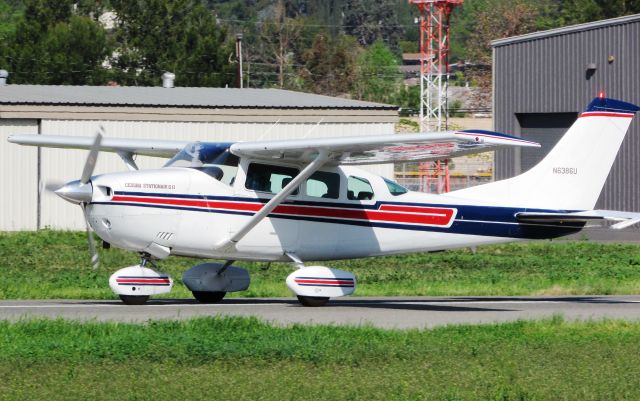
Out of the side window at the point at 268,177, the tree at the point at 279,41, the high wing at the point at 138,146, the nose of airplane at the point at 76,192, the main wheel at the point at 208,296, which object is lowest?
the main wheel at the point at 208,296

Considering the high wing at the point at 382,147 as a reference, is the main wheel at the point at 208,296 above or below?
below

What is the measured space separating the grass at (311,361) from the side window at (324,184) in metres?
3.67

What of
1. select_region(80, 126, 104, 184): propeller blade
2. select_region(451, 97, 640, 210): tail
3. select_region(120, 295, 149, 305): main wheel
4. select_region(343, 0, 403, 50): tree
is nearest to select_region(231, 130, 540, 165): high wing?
select_region(451, 97, 640, 210): tail

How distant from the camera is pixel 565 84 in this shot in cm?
3672

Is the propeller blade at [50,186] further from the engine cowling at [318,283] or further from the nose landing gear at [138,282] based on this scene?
the engine cowling at [318,283]

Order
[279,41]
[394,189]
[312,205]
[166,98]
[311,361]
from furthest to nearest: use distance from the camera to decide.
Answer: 1. [279,41]
2. [166,98]
3. [394,189]
4. [312,205]
5. [311,361]

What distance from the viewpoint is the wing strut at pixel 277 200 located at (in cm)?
1543

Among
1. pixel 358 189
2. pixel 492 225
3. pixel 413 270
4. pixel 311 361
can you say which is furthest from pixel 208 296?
pixel 413 270

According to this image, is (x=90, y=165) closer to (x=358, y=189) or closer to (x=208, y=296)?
(x=208, y=296)

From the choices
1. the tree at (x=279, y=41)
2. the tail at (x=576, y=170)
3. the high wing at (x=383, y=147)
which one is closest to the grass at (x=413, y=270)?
the tail at (x=576, y=170)

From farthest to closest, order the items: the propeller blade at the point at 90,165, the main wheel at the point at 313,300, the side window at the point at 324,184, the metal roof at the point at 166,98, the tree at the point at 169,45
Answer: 1. the tree at the point at 169,45
2. the metal roof at the point at 166,98
3. the side window at the point at 324,184
4. the main wheel at the point at 313,300
5. the propeller blade at the point at 90,165

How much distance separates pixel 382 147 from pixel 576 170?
3213 millimetres

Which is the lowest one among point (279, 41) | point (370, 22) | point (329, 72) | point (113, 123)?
point (113, 123)

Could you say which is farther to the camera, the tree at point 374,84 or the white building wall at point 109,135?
the tree at point 374,84
